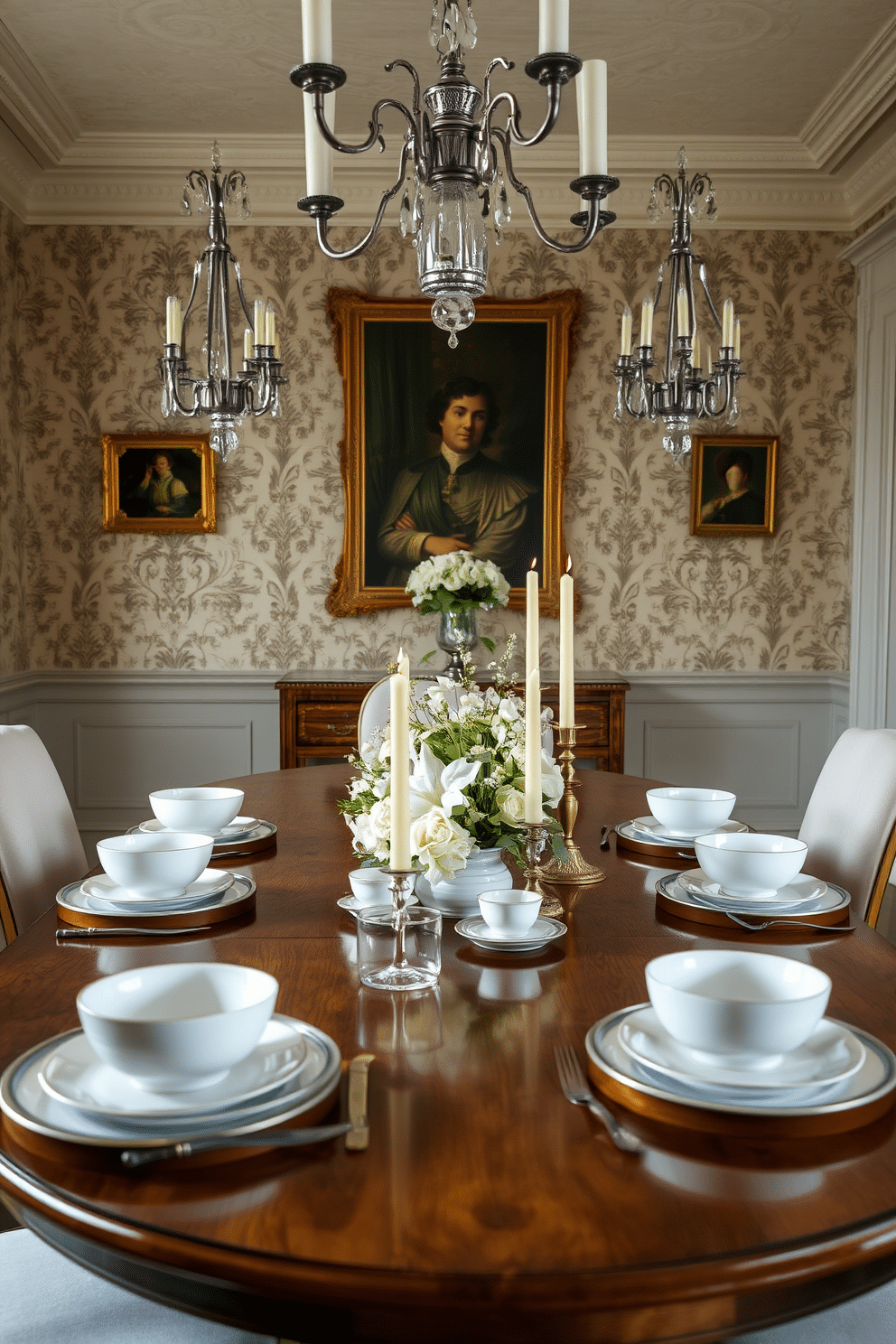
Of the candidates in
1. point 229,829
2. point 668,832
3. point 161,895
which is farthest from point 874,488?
point 161,895

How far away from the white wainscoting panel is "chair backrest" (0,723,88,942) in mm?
2543

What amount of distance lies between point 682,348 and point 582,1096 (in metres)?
2.32

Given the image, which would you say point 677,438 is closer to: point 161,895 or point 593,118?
point 593,118

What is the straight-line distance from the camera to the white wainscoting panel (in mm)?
4883

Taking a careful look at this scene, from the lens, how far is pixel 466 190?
1.90 m

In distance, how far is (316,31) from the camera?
1.62 meters

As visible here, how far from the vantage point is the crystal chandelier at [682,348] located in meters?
2.82

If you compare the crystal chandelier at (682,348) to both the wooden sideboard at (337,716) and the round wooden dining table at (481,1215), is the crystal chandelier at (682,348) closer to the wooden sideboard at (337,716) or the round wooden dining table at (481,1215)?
the wooden sideboard at (337,716)

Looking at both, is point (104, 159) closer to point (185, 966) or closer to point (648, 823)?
point (648, 823)

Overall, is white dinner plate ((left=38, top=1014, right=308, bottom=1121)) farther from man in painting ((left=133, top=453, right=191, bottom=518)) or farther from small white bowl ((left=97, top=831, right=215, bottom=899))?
man in painting ((left=133, top=453, right=191, bottom=518))

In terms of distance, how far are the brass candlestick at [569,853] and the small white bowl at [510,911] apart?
1.02 ft

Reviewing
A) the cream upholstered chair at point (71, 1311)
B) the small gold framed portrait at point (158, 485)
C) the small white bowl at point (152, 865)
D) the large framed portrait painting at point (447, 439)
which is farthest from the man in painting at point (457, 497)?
the cream upholstered chair at point (71, 1311)

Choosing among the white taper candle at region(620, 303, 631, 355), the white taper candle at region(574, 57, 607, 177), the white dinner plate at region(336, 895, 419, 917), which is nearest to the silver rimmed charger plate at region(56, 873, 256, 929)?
the white dinner plate at region(336, 895, 419, 917)

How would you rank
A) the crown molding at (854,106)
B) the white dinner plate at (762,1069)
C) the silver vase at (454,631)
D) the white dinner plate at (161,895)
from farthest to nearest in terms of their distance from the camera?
the silver vase at (454,631), the crown molding at (854,106), the white dinner plate at (161,895), the white dinner plate at (762,1069)
